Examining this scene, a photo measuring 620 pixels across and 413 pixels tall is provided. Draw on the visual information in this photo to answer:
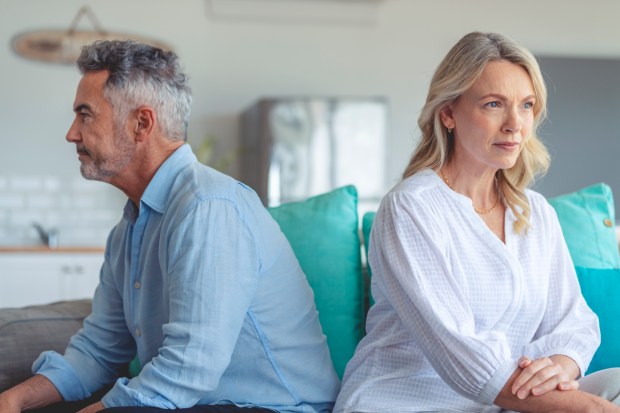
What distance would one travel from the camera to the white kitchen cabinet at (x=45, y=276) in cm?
498

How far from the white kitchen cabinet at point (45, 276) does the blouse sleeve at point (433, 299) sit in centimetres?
352

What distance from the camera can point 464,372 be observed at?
166 centimetres

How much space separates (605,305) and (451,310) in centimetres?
64

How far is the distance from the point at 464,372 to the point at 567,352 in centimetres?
30

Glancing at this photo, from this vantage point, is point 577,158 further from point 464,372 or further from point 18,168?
point 464,372

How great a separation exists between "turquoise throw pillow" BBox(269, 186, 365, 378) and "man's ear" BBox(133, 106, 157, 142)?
49cm

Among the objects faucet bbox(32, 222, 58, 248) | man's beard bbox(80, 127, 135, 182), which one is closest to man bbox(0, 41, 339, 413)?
A: man's beard bbox(80, 127, 135, 182)

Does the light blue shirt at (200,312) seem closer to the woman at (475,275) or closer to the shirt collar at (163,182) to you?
the shirt collar at (163,182)

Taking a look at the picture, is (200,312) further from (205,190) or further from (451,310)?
(451,310)

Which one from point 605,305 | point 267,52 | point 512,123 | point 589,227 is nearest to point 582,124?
point 267,52

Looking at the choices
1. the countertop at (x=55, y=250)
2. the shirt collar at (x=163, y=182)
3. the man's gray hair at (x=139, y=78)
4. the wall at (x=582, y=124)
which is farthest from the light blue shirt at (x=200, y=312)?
the wall at (x=582, y=124)

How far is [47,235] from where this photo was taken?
18.6ft

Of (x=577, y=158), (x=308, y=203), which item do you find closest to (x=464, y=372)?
(x=308, y=203)

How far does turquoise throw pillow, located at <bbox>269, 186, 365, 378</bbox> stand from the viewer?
7.17 ft
